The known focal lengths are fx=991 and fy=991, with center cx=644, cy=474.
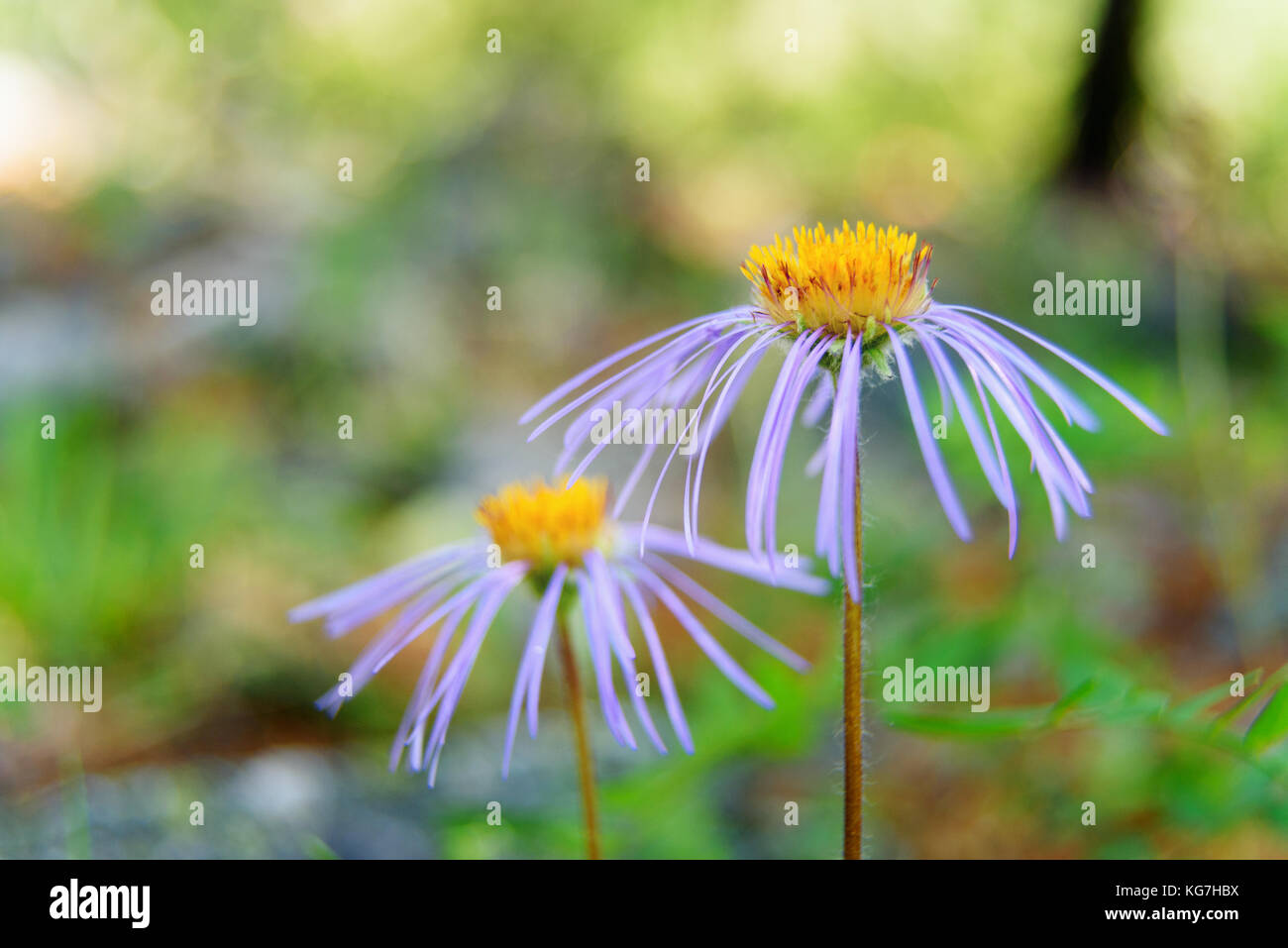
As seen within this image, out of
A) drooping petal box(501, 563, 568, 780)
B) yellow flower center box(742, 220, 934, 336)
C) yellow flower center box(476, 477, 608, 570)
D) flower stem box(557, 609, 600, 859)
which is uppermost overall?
yellow flower center box(742, 220, 934, 336)

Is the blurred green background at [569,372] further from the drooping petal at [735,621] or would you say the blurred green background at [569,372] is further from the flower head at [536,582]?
the flower head at [536,582]

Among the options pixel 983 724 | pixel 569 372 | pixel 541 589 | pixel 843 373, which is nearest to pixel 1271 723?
pixel 983 724

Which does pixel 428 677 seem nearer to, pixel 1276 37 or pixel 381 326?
pixel 381 326

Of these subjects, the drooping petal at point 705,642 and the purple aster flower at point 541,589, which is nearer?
the drooping petal at point 705,642

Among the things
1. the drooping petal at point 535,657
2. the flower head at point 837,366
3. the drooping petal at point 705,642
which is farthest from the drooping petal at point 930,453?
the drooping petal at point 535,657

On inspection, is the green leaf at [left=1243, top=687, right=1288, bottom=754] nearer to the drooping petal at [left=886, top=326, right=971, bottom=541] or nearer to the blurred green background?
the blurred green background

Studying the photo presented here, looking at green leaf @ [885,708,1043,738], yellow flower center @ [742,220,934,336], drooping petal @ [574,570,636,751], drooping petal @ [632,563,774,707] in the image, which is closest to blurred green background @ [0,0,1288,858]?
green leaf @ [885,708,1043,738]
